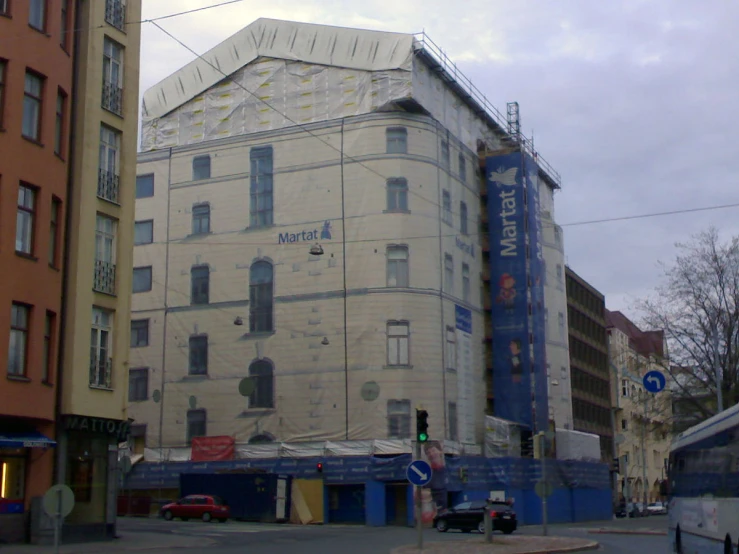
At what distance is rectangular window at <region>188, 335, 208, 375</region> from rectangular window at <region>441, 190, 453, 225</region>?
1441 cm

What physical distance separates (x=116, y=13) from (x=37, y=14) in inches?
190

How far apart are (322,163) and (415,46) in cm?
780

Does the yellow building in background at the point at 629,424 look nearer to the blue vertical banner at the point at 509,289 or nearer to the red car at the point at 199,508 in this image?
the blue vertical banner at the point at 509,289

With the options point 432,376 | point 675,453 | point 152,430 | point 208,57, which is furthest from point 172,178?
point 675,453

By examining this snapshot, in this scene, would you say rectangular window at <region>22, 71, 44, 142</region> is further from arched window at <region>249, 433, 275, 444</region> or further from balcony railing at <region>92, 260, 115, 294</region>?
arched window at <region>249, 433, 275, 444</region>

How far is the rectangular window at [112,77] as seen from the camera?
33.4 meters

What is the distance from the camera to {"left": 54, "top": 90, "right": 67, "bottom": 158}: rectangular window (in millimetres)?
30425

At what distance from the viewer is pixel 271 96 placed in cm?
5550

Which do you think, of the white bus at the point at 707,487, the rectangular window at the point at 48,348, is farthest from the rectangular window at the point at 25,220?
the white bus at the point at 707,487

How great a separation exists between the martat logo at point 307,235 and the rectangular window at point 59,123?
22.9 m

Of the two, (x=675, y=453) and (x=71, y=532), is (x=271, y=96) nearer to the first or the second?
(x=71, y=532)

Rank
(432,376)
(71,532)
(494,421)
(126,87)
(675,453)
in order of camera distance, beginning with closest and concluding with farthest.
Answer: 1. (675,453)
2. (71,532)
3. (126,87)
4. (432,376)
5. (494,421)

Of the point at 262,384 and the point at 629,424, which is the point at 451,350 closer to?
the point at 262,384

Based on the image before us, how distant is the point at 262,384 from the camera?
174 ft
